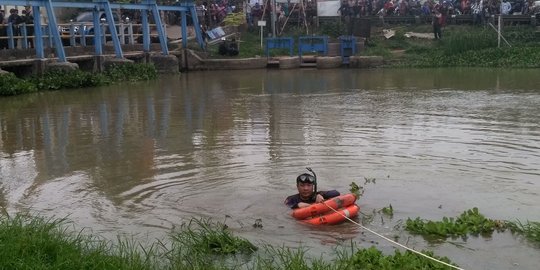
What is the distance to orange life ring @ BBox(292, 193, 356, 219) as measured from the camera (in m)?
8.49

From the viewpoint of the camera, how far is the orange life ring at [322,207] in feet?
27.9

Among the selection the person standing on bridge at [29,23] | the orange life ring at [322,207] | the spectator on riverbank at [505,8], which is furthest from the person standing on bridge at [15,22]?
the spectator on riverbank at [505,8]

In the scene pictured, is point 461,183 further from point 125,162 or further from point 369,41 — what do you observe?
point 369,41

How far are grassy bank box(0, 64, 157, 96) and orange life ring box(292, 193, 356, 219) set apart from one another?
15.7 meters

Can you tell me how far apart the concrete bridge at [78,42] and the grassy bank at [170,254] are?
1720 centimetres

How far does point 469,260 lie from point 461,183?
3351mm

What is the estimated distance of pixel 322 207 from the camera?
8.49m

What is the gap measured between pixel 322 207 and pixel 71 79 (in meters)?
17.7

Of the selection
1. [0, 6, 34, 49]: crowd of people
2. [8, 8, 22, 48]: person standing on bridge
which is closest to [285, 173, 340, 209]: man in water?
[0, 6, 34, 49]: crowd of people

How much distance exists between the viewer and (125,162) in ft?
39.2

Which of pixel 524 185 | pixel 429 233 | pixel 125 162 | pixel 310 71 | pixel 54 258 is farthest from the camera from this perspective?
pixel 310 71

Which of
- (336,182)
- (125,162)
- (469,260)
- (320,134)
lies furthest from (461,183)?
(125,162)

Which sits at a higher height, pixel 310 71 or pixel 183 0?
pixel 183 0

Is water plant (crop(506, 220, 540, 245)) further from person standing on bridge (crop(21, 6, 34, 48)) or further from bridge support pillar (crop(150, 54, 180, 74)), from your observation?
bridge support pillar (crop(150, 54, 180, 74))
